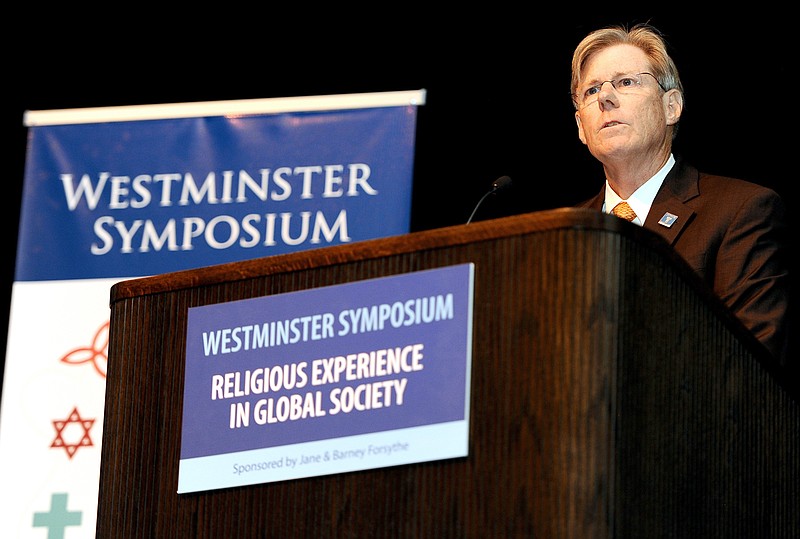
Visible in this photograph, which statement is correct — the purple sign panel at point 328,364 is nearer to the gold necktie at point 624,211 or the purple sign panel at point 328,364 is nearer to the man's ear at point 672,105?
the gold necktie at point 624,211

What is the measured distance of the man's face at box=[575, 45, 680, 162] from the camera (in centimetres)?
311

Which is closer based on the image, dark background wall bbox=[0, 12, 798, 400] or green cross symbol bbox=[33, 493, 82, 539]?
green cross symbol bbox=[33, 493, 82, 539]

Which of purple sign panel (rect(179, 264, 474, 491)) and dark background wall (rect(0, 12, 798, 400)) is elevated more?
dark background wall (rect(0, 12, 798, 400))

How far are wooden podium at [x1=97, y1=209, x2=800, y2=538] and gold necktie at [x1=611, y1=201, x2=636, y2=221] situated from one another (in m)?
0.80

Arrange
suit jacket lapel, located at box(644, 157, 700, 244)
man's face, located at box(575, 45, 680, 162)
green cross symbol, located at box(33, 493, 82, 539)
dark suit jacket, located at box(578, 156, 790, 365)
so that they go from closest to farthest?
dark suit jacket, located at box(578, 156, 790, 365) < suit jacket lapel, located at box(644, 157, 700, 244) < man's face, located at box(575, 45, 680, 162) < green cross symbol, located at box(33, 493, 82, 539)

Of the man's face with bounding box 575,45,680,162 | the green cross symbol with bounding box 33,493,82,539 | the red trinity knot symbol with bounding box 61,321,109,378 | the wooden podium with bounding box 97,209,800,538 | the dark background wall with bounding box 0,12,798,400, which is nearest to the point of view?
the wooden podium with bounding box 97,209,800,538

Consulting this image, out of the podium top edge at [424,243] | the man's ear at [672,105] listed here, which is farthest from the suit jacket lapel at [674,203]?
the podium top edge at [424,243]

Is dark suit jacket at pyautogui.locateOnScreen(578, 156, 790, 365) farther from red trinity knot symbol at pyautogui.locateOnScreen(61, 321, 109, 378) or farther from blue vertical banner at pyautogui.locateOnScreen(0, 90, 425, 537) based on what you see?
red trinity knot symbol at pyautogui.locateOnScreen(61, 321, 109, 378)

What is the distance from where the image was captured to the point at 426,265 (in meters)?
2.04

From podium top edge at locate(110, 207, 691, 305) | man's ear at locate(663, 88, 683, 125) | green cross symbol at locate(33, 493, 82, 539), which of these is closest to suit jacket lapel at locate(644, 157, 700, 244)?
man's ear at locate(663, 88, 683, 125)

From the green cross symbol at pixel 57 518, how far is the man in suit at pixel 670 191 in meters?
1.63

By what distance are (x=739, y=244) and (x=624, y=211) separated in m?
0.40

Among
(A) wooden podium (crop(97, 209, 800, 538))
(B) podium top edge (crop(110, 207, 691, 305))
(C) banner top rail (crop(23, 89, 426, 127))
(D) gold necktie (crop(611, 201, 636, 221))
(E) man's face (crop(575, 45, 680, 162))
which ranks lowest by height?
(A) wooden podium (crop(97, 209, 800, 538))

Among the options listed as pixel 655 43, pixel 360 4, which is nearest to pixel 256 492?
pixel 655 43
